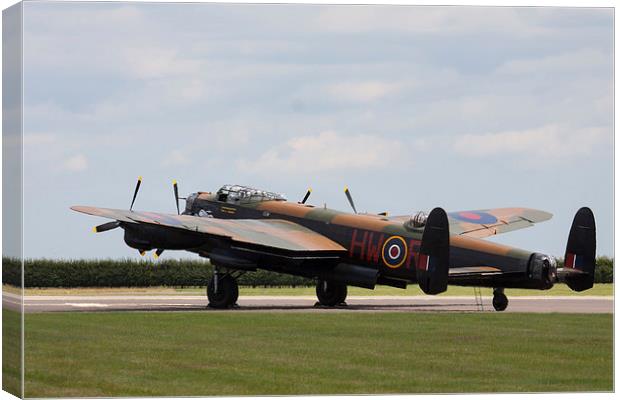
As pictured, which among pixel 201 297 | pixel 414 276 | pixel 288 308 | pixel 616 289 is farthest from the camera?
pixel 201 297

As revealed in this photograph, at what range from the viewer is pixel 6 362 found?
24.1 meters

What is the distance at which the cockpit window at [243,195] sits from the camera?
42.8m

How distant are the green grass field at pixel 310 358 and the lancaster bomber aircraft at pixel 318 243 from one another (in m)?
4.31

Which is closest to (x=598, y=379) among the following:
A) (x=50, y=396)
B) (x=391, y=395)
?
(x=391, y=395)

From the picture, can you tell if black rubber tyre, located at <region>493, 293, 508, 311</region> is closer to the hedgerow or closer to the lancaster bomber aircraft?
the lancaster bomber aircraft

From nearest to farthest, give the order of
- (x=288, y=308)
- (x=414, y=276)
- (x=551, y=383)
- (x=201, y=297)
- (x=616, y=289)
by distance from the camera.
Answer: (x=551, y=383), (x=616, y=289), (x=414, y=276), (x=288, y=308), (x=201, y=297)

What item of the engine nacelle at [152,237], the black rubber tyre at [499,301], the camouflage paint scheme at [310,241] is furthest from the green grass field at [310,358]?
the engine nacelle at [152,237]

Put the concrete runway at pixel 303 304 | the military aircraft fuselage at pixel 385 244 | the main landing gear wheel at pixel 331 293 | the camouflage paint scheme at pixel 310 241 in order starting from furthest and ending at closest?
the main landing gear wheel at pixel 331 293, the concrete runway at pixel 303 304, the camouflage paint scheme at pixel 310 241, the military aircraft fuselage at pixel 385 244

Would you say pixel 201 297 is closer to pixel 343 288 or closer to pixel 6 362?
pixel 343 288

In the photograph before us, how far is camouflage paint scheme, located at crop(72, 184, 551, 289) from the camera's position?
3684 centimetres

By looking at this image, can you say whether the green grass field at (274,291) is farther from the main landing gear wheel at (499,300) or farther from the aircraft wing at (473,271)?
the aircraft wing at (473,271)

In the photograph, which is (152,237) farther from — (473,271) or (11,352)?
(11,352)

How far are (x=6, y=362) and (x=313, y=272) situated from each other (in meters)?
18.0

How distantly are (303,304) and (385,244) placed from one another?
6.21 m
